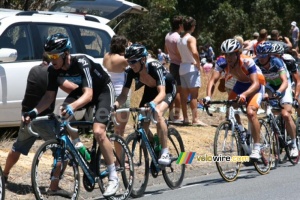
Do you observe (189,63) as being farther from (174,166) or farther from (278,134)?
(174,166)

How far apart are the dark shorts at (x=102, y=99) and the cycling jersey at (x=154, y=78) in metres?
0.92

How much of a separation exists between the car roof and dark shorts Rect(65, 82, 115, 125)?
14.3 ft

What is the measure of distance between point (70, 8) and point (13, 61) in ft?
9.43

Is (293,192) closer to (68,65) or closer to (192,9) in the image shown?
(68,65)

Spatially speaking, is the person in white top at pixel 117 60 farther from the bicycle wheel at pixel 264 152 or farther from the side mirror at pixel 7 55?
the bicycle wheel at pixel 264 152

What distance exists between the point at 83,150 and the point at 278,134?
4.46 metres

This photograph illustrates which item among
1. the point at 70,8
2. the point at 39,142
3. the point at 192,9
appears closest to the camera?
the point at 39,142

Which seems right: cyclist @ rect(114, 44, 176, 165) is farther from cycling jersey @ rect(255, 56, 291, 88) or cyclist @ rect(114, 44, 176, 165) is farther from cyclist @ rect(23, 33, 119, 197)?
cycling jersey @ rect(255, 56, 291, 88)

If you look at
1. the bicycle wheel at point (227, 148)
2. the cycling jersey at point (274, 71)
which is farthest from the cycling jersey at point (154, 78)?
the cycling jersey at point (274, 71)

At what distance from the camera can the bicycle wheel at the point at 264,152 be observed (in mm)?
12234

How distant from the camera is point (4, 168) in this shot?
10.4 meters

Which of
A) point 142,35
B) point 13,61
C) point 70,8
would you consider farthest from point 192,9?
point 13,61

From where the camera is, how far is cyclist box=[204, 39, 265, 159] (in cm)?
1157

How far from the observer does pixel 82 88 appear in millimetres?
9398
